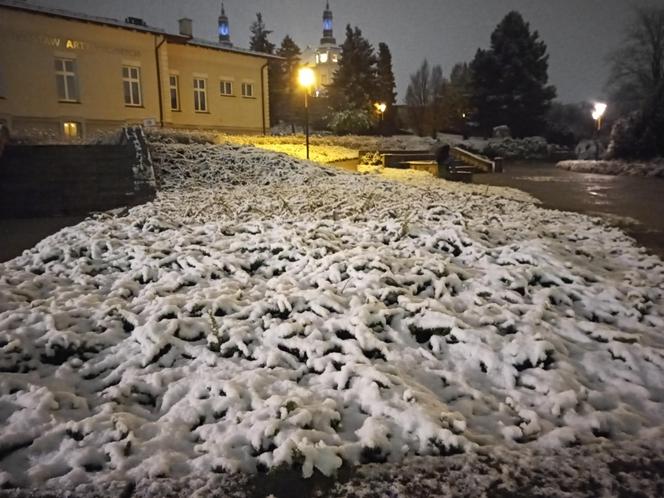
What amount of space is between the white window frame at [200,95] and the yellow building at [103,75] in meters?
0.06

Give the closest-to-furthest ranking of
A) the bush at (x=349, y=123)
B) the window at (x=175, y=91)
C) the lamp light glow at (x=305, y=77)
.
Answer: the lamp light glow at (x=305, y=77), the window at (x=175, y=91), the bush at (x=349, y=123)

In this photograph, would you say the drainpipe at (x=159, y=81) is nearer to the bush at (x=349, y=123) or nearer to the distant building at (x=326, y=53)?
the bush at (x=349, y=123)

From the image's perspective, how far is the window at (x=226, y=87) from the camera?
30094mm

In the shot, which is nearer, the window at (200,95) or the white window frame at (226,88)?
the window at (200,95)

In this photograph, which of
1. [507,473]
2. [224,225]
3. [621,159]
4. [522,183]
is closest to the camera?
[507,473]

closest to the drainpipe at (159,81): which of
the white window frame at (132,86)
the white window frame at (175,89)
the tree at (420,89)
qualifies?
the white window frame at (132,86)

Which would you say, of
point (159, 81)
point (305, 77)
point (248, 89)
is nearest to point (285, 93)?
point (248, 89)

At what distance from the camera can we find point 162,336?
4.17 meters

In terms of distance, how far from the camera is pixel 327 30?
115m

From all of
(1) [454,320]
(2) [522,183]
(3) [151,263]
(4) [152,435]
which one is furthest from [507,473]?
(2) [522,183]

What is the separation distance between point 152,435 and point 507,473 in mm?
2289

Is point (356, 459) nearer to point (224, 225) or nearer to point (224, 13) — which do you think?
point (224, 225)

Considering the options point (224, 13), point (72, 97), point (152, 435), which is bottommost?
point (152, 435)

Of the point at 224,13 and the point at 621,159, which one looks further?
the point at 224,13
